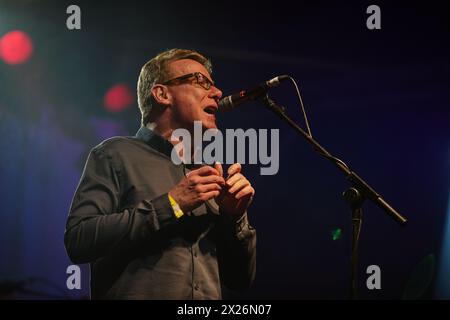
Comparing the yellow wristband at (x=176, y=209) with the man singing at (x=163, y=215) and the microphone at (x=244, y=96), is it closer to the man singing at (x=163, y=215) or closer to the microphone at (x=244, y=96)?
the man singing at (x=163, y=215)

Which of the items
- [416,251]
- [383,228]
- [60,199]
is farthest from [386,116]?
[60,199]

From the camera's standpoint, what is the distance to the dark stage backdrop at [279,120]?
12.0 feet

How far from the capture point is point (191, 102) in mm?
2268

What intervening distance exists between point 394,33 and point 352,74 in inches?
18.6

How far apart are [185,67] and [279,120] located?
174 centimetres

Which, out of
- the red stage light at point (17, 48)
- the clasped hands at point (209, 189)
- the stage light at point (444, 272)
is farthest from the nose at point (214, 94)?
the stage light at point (444, 272)

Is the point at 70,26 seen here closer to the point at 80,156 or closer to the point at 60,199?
the point at 80,156

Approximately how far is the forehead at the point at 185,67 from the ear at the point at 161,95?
0.08m

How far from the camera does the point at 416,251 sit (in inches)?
170

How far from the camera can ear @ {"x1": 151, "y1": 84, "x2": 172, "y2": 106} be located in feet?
7.59

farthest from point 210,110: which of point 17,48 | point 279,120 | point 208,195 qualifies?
point 17,48

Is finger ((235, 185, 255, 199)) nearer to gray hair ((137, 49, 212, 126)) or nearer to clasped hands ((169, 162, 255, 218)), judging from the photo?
clasped hands ((169, 162, 255, 218))
